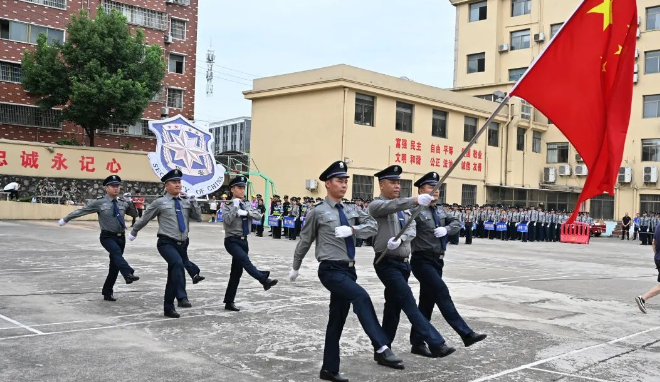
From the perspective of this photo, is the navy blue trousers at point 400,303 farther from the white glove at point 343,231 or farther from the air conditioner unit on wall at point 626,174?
the air conditioner unit on wall at point 626,174

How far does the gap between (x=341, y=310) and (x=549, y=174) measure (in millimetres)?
37604

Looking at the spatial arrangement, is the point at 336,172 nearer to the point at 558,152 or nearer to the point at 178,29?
the point at 178,29

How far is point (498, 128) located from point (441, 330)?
31526mm

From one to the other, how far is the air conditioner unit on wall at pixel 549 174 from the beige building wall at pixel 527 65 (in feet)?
1.18

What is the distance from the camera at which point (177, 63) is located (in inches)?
1603

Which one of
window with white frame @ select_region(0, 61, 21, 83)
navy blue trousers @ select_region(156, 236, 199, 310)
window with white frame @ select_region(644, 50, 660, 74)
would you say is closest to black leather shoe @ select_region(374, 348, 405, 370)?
navy blue trousers @ select_region(156, 236, 199, 310)

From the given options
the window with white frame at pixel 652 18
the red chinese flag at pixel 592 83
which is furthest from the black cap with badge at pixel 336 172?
the window with white frame at pixel 652 18

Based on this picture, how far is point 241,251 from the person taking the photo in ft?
29.1

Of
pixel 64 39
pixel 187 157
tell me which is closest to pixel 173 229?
pixel 187 157

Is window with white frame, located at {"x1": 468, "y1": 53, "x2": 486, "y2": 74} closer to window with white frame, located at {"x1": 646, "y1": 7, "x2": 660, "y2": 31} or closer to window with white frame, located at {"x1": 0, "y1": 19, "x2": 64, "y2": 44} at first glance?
window with white frame, located at {"x1": 646, "y1": 7, "x2": 660, "y2": 31}

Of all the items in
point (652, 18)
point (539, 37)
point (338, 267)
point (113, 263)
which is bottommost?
point (113, 263)

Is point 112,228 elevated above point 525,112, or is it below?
below

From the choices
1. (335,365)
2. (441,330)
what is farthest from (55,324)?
(441,330)

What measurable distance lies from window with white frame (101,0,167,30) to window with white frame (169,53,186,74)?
5.99 feet
